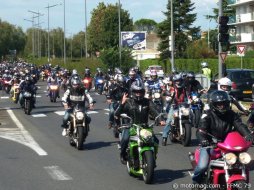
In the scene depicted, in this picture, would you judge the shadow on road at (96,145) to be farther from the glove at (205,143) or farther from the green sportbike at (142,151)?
the glove at (205,143)

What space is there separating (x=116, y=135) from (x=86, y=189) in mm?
7088

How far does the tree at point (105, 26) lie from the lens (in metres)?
100

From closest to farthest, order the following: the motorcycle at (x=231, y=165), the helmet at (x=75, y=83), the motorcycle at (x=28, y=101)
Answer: the motorcycle at (x=231, y=165) → the helmet at (x=75, y=83) → the motorcycle at (x=28, y=101)

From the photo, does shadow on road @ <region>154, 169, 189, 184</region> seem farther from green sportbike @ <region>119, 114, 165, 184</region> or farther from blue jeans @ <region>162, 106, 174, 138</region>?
blue jeans @ <region>162, 106, 174, 138</region>

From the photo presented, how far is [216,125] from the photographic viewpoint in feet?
27.2

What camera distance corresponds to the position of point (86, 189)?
9.77m

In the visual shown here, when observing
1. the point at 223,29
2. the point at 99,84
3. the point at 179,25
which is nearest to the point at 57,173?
the point at 223,29

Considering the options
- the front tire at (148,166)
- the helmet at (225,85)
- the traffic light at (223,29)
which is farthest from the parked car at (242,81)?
the front tire at (148,166)

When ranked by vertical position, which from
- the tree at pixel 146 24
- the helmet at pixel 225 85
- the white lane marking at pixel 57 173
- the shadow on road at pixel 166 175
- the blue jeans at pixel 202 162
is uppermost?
the tree at pixel 146 24

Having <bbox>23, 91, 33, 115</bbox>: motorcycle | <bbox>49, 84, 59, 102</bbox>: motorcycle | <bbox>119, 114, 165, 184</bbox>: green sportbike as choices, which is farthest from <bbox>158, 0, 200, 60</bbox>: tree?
<bbox>119, 114, 165, 184</bbox>: green sportbike

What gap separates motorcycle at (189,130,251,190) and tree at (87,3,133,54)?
8187cm

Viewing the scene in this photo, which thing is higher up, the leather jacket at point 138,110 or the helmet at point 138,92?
the helmet at point 138,92

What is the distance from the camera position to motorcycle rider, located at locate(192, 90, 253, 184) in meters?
8.06

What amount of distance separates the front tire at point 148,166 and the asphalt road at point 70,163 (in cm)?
13
